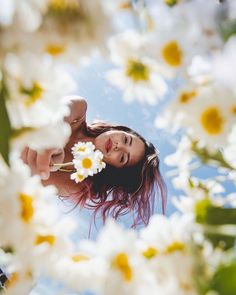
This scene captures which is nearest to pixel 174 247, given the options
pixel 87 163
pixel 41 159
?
pixel 41 159

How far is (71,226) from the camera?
448 mm

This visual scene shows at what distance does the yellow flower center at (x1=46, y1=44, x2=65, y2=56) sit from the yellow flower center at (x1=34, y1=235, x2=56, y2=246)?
15 centimetres

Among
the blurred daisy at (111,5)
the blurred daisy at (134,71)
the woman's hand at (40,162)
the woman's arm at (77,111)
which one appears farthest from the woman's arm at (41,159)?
the woman's arm at (77,111)

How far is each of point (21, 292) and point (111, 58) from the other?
0.22m

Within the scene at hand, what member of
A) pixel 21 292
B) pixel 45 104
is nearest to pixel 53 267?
pixel 21 292

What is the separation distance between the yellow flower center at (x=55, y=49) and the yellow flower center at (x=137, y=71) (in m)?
0.08

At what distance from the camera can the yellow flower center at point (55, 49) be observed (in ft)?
1.29

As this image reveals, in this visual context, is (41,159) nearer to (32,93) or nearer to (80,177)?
(32,93)

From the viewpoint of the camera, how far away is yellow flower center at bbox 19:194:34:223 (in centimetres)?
42

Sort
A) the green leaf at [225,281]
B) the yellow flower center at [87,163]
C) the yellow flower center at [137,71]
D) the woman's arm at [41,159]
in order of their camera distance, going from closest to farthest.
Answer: the green leaf at [225,281] < the yellow flower center at [137,71] < the woman's arm at [41,159] < the yellow flower center at [87,163]

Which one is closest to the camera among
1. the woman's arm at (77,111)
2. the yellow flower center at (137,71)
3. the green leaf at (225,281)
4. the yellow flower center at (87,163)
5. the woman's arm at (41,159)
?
the green leaf at (225,281)

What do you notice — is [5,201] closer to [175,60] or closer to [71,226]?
[71,226]

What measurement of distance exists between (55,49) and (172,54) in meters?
0.11

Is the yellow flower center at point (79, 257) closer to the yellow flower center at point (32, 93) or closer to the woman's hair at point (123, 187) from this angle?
the yellow flower center at point (32, 93)
